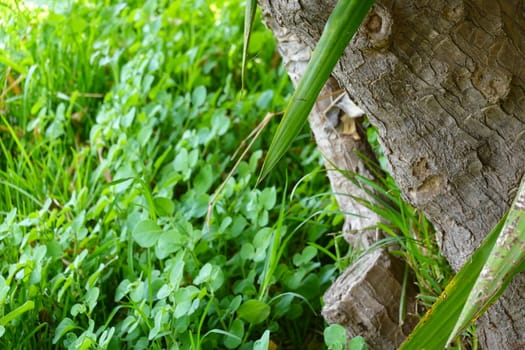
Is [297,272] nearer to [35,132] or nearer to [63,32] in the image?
[35,132]

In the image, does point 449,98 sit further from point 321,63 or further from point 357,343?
point 357,343

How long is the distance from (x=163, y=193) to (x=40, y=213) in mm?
334

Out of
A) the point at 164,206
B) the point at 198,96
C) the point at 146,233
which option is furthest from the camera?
the point at 198,96

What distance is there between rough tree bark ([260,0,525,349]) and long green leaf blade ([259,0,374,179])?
74 millimetres

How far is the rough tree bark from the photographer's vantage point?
118 centimetres

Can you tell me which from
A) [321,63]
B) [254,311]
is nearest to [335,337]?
[254,311]

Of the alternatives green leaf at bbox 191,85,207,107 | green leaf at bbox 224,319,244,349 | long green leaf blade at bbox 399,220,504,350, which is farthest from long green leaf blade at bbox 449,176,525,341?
green leaf at bbox 191,85,207,107

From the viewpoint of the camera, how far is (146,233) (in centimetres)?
181

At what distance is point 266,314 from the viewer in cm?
172

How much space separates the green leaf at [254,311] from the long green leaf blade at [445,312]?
0.53m

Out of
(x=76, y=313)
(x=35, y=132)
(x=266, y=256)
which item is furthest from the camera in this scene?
(x=35, y=132)

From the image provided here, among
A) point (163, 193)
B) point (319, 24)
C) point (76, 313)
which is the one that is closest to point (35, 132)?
point (163, 193)

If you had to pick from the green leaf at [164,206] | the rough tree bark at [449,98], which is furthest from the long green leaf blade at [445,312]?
the green leaf at [164,206]

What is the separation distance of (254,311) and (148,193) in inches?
15.3
